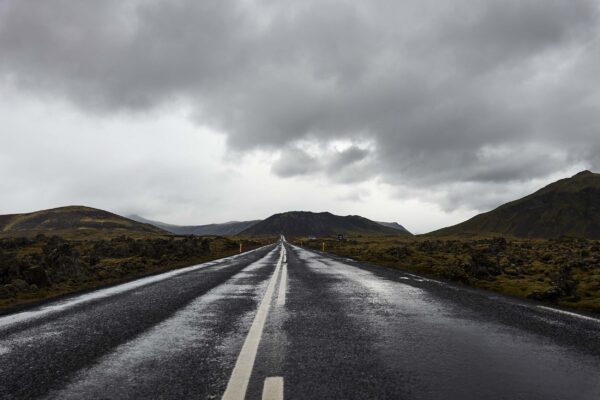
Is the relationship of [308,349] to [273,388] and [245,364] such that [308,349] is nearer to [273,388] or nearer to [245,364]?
[245,364]

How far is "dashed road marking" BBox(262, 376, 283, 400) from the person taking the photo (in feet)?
11.5

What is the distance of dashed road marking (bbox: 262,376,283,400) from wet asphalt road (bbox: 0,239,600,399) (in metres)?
0.08

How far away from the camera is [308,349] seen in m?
5.14

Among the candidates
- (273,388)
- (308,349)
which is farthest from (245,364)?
(308,349)

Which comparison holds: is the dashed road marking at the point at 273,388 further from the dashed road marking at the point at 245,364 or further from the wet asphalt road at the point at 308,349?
the dashed road marking at the point at 245,364

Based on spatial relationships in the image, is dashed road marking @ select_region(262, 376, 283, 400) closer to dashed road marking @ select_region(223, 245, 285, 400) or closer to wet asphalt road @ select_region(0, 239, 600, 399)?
wet asphalt road @ select_region(0, 239, 600, 399)

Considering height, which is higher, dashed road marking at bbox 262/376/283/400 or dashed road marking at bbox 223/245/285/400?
dashed road marking at bbox 223/245/285/400

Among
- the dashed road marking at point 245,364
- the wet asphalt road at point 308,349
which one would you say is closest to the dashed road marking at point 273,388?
the wet asphalt road at point 308,349

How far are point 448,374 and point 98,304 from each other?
8.12m

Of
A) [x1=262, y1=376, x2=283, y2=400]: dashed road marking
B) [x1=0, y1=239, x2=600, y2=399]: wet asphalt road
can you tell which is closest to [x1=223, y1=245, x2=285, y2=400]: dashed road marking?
[x1=0, y1=239, x2=600, y2=399]: wet asphalt road

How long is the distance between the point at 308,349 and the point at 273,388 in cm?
149

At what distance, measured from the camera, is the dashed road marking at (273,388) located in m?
3.50

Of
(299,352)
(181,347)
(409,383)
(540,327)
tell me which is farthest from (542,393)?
(181,347)

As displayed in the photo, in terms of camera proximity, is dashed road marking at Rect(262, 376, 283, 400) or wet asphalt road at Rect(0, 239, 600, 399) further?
wet asphalt road at Rect(0, 239, 600, 399)
